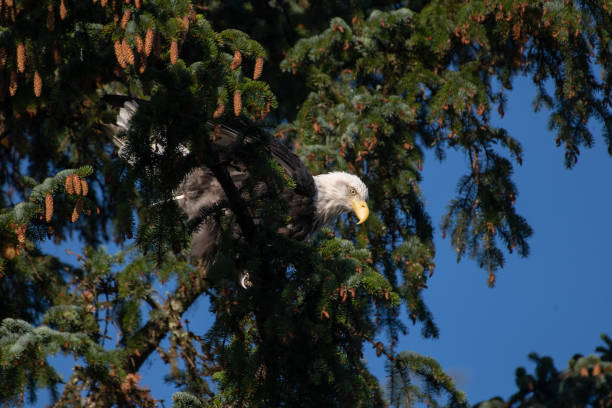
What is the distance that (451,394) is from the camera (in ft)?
11.4

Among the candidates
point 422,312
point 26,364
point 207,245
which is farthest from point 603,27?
point 26,364

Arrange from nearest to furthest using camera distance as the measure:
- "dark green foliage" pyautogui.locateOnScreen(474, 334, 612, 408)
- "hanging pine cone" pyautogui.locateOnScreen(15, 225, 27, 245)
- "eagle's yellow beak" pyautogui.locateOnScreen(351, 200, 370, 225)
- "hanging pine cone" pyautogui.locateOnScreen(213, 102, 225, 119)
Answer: "hanging pine cone" pyautogui.locateOnScreen(213, 102, 225, 119), "hanging pine cone" pyautogui.locateOnScreen(15, 225, 27, 245), "dark green foliage" pyautogui.locateOnScreen(474, 334, 612, 408), "eagle's yellow beak" pyautogui.locateOnScreen(351, 200, 370, 225)

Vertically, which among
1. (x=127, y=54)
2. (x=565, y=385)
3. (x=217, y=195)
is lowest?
(x=565, y=385)

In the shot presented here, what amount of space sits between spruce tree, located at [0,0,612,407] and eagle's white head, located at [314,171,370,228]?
12cm

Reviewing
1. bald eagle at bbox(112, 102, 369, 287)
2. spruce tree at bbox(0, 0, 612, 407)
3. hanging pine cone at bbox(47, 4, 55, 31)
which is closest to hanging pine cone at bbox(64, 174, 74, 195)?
spruce tree at bbox(0, 0, 612, 407)

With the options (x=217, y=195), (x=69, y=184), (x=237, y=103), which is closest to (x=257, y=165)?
(x=237, y=103)

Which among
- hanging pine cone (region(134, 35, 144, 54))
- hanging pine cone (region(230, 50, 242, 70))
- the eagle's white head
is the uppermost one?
the eagle's white head

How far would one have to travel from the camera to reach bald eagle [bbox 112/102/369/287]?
167 inches

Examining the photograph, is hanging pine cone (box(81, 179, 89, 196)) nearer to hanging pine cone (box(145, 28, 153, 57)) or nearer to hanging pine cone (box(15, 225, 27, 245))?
hanging pine cone (box(15, 225, 27, 245))

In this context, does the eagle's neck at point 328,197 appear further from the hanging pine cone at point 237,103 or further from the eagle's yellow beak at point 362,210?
the hanging pine cone at point 237,103

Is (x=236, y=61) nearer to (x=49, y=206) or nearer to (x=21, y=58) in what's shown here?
(x=21, y=58)

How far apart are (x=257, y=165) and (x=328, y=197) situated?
8.35ft

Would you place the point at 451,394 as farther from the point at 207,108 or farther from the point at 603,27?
the point at 603,27

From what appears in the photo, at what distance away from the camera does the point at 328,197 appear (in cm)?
496
